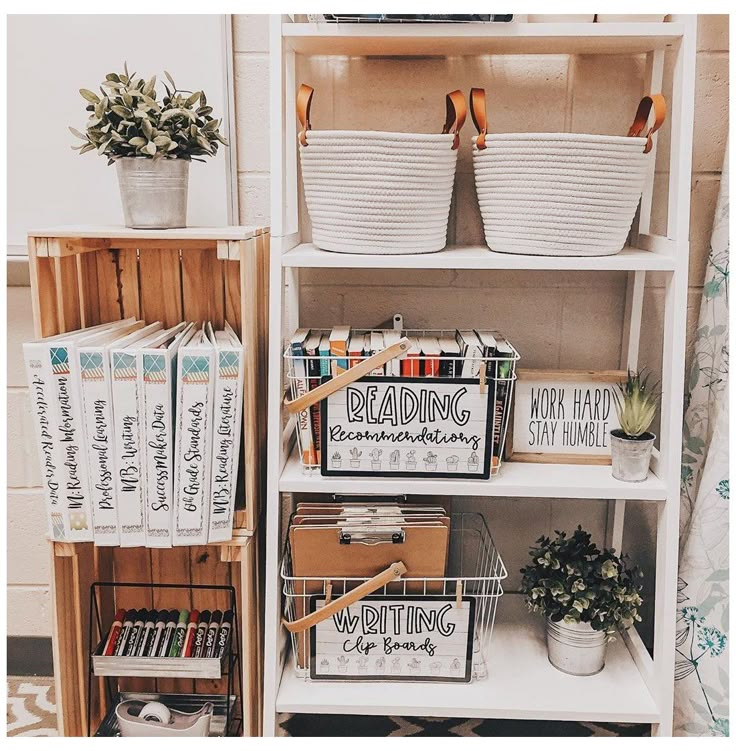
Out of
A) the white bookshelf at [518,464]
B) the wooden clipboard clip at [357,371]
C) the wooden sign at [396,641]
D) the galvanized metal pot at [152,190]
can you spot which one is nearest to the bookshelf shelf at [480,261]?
the white bookshelf at [518,464]

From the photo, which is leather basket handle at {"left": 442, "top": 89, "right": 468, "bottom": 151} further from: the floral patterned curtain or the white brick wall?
the floral patterned curtain

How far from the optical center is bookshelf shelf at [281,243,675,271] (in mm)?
1147

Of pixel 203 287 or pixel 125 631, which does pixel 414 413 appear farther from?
pixel 125 631

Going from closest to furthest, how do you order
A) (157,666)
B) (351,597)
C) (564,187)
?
(564,187) → (351,597) → (157,666)

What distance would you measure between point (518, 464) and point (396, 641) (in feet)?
1.22

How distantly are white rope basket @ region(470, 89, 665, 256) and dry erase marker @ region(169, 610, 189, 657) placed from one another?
37.1 inches

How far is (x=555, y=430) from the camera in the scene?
1.33 metres

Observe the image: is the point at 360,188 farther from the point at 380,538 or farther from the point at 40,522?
the point at 40,522

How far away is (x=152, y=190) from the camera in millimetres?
1229

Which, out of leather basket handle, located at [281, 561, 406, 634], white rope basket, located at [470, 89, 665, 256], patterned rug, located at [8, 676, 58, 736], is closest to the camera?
white rope basket, located at [470, 89, 665, 256]

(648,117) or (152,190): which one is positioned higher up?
(648,117)

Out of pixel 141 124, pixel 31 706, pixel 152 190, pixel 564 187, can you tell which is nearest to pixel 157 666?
pixel 31 706

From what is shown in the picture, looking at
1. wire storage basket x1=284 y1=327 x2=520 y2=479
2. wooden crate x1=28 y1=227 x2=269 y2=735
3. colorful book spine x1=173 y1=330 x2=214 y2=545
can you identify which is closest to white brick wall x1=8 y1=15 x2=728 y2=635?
wooden crate x1=28 y1=227 x2=269 y2=735

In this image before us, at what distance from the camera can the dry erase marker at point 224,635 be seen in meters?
1.41
